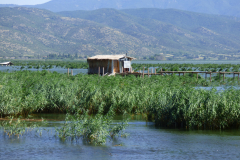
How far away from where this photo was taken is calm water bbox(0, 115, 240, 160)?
43.5ft

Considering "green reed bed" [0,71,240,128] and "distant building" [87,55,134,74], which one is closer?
"green reed bed" [0,71,240,128]

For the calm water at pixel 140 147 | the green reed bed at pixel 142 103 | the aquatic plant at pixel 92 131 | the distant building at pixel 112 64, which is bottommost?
the calm water at pixel 140 147

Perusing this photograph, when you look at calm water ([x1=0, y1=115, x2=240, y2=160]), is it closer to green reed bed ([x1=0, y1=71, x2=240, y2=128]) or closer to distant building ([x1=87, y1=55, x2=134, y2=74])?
green reed bed ([x1=0, y1=71, x2=240, y2=128])

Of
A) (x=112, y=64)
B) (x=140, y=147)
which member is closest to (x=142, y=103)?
(x=140, y=147)

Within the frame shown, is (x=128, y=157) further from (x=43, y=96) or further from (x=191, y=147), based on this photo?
(x=43, y=96)

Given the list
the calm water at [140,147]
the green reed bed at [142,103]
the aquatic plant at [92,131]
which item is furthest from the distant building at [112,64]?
the aquatic plant at [92,131]

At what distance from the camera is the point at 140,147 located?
14.4 metres

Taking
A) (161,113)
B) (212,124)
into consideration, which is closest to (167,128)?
(161,113)

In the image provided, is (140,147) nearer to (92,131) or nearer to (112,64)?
(92,131)

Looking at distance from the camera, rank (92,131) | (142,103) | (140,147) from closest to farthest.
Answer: (140,147)
(92,131)
(142,103)

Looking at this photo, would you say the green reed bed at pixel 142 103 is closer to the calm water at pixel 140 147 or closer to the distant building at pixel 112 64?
the calm water at pixel 140 147

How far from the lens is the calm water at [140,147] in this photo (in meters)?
13.3

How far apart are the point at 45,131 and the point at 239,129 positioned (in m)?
8.97

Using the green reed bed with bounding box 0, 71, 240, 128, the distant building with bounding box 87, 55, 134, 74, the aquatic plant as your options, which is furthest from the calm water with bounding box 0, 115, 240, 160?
the distant building with bounding box 87, 55, 134, 74
